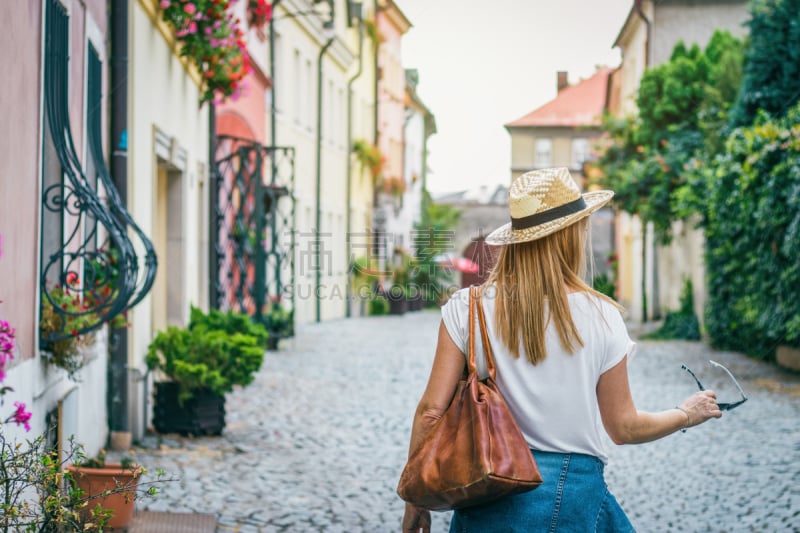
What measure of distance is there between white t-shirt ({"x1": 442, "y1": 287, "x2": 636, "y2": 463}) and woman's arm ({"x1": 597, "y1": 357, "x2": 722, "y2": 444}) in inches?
1.6

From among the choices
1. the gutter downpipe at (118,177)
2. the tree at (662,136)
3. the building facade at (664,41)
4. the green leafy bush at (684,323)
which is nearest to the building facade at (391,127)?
the building facade at (664,41)

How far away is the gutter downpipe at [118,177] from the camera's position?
7711 millimetres

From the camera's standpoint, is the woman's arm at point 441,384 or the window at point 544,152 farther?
the window at point 544,152

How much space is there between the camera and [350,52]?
93.4 ft

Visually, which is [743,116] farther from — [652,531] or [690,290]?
[652,531]

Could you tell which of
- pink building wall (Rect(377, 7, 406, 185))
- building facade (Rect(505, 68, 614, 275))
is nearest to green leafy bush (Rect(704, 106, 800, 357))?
pink building wall (Rect(377, 7, 406, 185))

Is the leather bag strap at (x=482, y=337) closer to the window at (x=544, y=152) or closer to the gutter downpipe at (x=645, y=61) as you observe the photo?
the gutter downpipe at (x=645, y=61)

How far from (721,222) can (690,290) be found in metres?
6.77

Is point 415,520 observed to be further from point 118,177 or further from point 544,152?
point 544,152

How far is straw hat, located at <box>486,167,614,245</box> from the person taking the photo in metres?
2.69

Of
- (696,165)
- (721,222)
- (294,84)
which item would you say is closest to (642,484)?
(721,222)

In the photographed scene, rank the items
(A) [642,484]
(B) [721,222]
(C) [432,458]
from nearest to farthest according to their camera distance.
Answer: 1. (C) [432,458]
2. (A) [642,484]
3. (B) [721,222]

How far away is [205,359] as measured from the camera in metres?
8.30

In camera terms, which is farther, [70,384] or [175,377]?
[175,377]
